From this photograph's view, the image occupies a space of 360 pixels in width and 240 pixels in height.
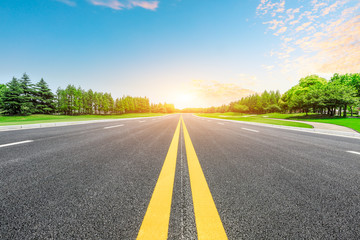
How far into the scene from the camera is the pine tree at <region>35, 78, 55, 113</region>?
41.9 meters

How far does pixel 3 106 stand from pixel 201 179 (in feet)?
181

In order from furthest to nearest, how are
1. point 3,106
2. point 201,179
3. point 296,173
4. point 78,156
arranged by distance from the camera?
point 3,106, point 78,156, point 296,173, point 201,179

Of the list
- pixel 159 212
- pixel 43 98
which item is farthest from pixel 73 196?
pixel 43 98

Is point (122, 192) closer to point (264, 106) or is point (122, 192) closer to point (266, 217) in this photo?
point (266, 217)

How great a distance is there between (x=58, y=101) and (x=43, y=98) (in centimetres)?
1352

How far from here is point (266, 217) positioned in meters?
1.22

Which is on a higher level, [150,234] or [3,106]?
[3,106]

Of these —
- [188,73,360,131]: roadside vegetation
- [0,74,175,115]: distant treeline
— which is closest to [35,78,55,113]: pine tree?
[0,74,175,115]: distant treeline

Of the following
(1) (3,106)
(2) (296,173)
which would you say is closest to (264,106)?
(2) (296,173)

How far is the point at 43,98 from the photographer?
43.3m

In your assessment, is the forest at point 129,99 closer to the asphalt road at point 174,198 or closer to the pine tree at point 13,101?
the pine tree at point 13,101

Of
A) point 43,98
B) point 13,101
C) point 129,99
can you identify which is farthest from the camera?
point 129,99

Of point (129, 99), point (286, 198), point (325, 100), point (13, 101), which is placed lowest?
point (286, 198)

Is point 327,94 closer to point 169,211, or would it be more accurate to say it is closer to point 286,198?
point 286,198
